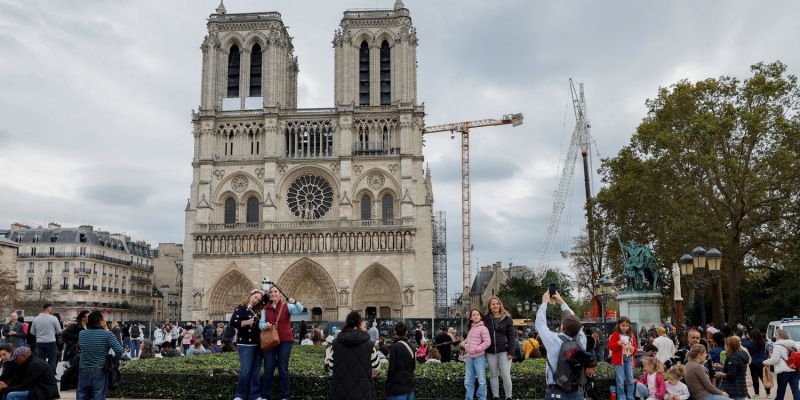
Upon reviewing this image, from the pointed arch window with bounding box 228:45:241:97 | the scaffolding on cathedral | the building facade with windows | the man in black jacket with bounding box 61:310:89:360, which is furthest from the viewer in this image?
the scaffolding on cathedral

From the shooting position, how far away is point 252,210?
45750 mm

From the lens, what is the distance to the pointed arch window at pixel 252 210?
45656 mm

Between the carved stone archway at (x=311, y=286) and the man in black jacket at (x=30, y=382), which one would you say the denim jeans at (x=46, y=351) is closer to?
the man in black jacket at (x=30, y=382)

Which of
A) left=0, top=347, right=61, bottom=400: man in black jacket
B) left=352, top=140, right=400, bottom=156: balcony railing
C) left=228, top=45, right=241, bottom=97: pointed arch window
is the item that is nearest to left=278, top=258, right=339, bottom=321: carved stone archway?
left=352, top=140, right=400, bottom=156: balcony railing

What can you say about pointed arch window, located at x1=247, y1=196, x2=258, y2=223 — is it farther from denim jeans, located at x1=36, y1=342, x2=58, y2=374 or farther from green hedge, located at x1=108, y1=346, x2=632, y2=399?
green hedge, located at x1=108, y1=346, x2=632, y2=399

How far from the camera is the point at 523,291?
177ft

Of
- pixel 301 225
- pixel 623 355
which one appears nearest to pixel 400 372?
pixel 623 355

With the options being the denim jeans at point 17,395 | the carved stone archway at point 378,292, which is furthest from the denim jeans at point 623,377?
the carved stone archway at point 378,292

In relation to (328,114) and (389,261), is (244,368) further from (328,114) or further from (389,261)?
(328,114)

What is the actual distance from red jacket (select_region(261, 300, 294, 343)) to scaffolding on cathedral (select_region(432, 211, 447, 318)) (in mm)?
51171

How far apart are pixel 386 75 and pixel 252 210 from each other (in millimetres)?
13010

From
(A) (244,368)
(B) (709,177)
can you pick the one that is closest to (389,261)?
(B) (709,177)

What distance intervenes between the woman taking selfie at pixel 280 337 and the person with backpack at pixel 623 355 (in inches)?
185

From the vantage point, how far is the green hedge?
1025cm
